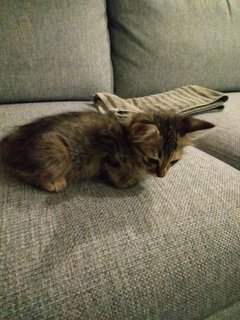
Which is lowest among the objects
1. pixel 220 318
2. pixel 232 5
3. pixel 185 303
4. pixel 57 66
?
pixel 220 318

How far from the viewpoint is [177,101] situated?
1.24 metres

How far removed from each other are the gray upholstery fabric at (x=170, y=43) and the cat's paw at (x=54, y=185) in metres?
0.84

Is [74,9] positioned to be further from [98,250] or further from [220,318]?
[220,318]

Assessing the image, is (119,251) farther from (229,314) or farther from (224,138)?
(224,138)

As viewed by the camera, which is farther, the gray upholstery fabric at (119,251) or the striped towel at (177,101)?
the striped towel at (177,101)

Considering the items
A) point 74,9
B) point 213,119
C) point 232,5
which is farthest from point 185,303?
point 232,5

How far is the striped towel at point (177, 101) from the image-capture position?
114 centimetres

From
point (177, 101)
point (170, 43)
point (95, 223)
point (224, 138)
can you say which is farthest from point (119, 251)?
point (170, 43)

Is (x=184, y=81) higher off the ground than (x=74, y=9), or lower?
lower

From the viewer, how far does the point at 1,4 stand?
111 cm

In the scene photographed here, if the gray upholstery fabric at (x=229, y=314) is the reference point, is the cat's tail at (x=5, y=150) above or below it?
above

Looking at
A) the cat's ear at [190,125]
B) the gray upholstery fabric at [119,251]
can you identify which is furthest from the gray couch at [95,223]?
the cat's ear at [190,125]

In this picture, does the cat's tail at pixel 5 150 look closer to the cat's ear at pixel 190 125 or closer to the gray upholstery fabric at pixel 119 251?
the gray upholstery fabric at pixel 119 251

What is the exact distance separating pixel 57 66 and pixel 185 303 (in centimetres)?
104
